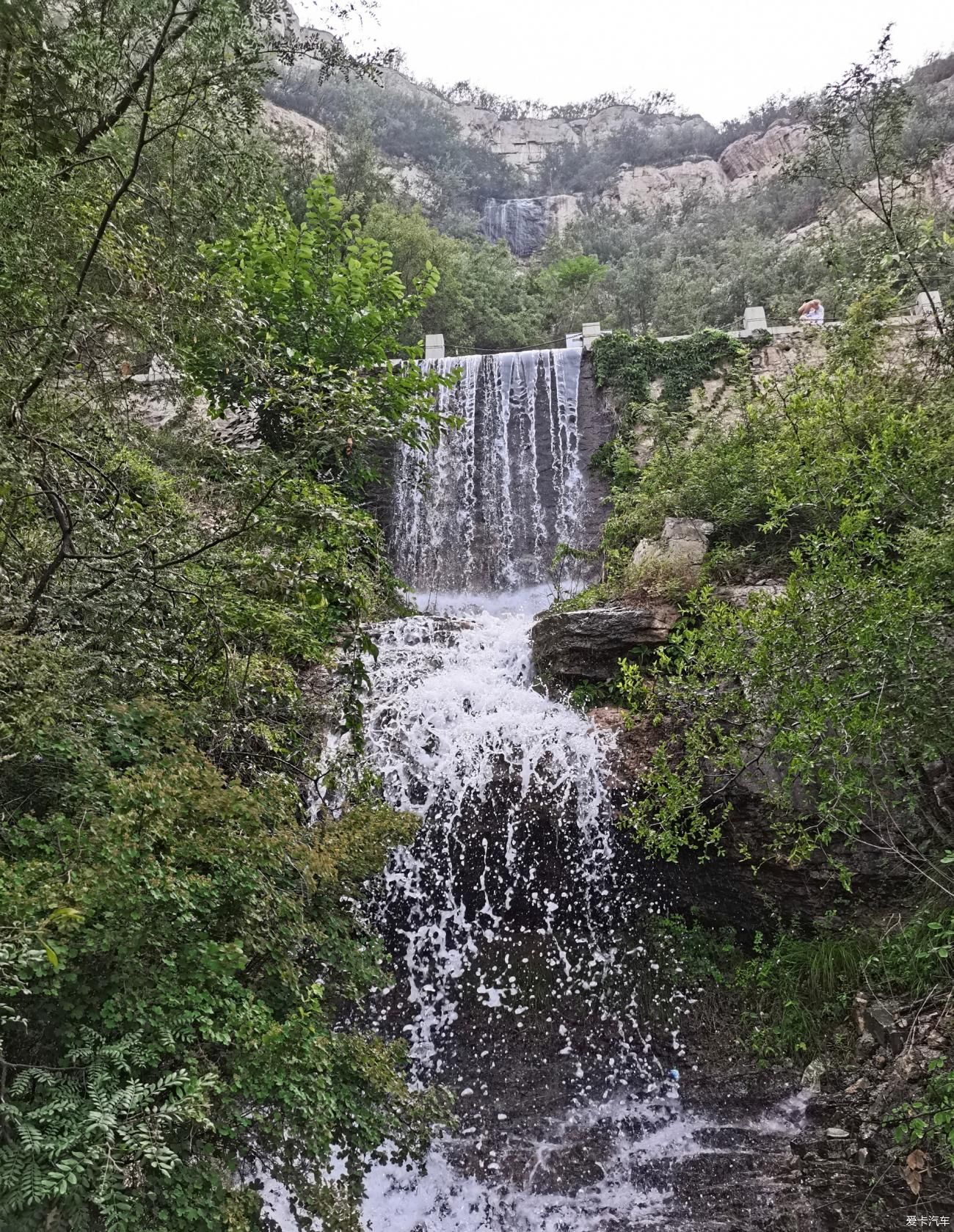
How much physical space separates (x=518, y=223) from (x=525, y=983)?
1553 inches

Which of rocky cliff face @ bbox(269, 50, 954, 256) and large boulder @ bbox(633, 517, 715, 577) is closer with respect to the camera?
large boulder @ bbox(633, 517, 715, 577)

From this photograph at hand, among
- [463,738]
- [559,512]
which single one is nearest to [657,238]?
[559,512]

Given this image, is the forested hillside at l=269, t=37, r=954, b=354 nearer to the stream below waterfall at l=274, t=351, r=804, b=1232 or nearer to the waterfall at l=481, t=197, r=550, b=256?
the waterfall at l=481, t=197, r=550, b=256

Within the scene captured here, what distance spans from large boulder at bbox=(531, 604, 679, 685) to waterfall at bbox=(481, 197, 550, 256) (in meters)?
33.8

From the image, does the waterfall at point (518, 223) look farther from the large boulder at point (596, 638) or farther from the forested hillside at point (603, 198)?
the large boulder at point (596, 638)

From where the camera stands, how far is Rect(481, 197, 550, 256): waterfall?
37.2 meters

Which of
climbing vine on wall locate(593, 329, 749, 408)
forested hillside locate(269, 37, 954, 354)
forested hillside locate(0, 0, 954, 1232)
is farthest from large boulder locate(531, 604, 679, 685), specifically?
climbing vine on wall locate(593, 329, 749, 408)

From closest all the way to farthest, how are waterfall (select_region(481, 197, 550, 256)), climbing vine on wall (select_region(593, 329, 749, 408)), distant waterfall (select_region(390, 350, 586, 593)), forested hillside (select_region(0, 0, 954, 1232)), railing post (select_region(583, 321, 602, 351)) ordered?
forested hillside (select_region(0, 0, 954, 1232)) < distant waterfall (select_region(390, 350, 586, 593)) < climbing vine on wall (select_region(593, 329, 749, 408)) < railing post (select_region(583, 321, 602, 351)) < waterfall (select_region(481, 197, 550, 256))

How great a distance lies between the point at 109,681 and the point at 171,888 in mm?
1225

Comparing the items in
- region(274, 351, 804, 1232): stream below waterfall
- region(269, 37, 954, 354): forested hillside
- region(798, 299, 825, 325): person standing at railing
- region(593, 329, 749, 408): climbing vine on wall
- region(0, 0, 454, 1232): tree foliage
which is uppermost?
region(269, 37, 954, 354): forested hillside

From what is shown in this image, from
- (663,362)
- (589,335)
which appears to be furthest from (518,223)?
(663,362)

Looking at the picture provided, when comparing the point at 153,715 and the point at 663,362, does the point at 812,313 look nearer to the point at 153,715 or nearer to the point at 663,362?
the point at 663,362

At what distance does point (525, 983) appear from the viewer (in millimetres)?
5902

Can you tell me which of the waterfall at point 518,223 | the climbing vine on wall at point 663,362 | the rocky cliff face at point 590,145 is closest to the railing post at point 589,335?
the climbing vine on wall at point 663,362
